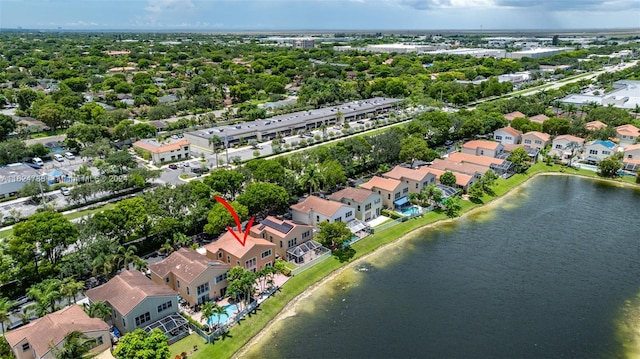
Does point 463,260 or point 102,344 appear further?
point 463,260

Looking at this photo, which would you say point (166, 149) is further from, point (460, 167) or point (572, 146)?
point (572, 146)

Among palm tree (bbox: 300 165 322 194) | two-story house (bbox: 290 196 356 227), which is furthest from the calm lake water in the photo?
palm tree (bbox: 300 165 322 194)

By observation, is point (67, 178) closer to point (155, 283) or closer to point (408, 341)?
point (155, 283)

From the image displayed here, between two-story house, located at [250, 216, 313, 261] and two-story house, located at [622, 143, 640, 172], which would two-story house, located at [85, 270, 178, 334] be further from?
two-story house, located at [622, 143, 640, 172]

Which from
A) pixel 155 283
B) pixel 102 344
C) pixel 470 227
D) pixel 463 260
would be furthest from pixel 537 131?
pixel 102 344

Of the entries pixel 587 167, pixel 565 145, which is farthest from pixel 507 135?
pixel 587 167

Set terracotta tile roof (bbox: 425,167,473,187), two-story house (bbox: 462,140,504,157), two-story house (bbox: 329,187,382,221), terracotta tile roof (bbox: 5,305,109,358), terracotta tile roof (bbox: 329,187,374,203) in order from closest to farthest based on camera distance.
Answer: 1. terracotta tile roof (bbox: 5,305,109,358)
2. two-story house (bbox: 329,187,382,221)
3. terracotta tile roof (bbox: 329,187,374,203)
4. terracotta tile roof (bbox: 425,167,473,187)
5. two-story house (bbox: 462,140,504,157)

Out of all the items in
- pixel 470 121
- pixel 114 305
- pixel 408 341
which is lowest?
pixel 408 341
